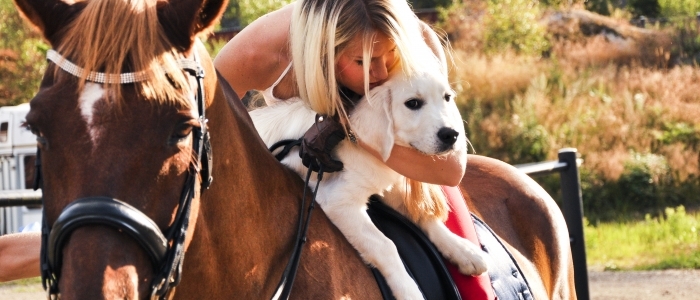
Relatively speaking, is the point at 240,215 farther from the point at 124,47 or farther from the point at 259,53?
the point at 259,53

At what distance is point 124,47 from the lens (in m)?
1.75

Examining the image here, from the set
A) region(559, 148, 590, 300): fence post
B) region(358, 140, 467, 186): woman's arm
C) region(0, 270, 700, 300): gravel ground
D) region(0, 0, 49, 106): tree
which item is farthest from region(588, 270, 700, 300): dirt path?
region(0, 0, 49, 106): tree

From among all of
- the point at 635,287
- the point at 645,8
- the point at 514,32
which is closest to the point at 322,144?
the point at 635,287

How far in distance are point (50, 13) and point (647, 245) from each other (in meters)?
8.87

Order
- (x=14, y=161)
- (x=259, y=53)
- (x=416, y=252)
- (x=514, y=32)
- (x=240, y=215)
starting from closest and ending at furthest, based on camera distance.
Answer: (x=240, y=215) → (x=416, y=252) → (x=259, y=53) → (x=14, y=161) → (x=514, y=32)

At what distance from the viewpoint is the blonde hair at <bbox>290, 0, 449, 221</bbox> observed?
2520mm

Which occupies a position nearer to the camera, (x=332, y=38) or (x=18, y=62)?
(x=332, y=38)

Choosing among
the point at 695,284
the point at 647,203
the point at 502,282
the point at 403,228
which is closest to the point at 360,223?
the point at 403,228

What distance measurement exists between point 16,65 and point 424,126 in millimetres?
16537

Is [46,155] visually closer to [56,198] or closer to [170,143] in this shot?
[56,198]

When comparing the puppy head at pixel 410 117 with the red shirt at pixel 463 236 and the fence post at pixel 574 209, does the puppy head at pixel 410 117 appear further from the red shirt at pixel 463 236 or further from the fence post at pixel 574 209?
the fence post at pixel 574 209

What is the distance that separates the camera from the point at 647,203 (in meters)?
13.2

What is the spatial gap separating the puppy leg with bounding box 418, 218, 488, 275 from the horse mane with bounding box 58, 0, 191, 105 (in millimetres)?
1180

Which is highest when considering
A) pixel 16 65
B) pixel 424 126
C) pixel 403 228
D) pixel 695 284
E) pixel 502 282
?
pixel 424 126
